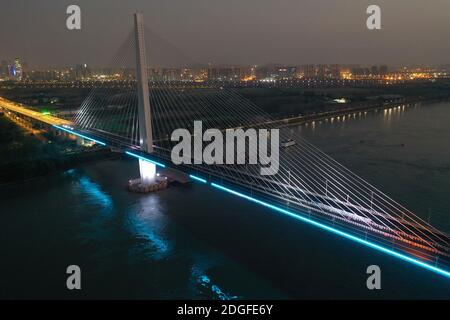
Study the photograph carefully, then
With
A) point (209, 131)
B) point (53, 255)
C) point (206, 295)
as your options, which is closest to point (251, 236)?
point (206, 295)

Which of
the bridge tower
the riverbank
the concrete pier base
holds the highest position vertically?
the bridge tower

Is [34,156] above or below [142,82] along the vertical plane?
below

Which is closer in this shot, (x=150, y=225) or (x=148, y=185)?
(x=150, y=225)

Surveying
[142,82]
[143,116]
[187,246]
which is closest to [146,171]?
[143,116]

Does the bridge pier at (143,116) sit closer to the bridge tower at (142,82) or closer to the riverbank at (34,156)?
the bridge tower at (142,82)

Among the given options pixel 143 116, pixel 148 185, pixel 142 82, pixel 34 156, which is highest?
pixel 142 82

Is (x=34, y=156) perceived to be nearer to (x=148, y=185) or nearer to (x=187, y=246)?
(x=148, y=185)

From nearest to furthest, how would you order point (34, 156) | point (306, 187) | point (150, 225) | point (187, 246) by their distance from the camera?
point (187, 246) → point (150, 225) → point (306, 187) → point (34, 156)

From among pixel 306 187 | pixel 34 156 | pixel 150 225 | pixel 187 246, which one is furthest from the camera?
pixel 34 156

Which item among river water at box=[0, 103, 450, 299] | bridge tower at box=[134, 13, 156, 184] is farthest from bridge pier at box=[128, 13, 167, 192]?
river water at box=[0, 103, 450, 299]

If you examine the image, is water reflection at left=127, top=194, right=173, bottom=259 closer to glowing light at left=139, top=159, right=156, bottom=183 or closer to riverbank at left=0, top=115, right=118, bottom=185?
glowing light at left=139, top=159, right=156, bottom=183
